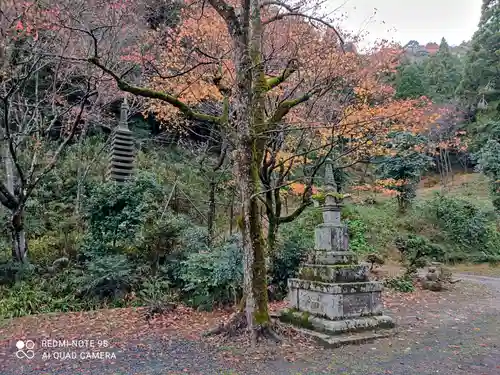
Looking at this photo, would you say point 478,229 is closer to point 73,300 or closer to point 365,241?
point 365,241

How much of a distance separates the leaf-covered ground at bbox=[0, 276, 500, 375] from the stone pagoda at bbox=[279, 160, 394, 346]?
1.35ft

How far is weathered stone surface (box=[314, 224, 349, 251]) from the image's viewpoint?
741cm

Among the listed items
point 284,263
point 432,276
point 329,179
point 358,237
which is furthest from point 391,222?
point 329,179

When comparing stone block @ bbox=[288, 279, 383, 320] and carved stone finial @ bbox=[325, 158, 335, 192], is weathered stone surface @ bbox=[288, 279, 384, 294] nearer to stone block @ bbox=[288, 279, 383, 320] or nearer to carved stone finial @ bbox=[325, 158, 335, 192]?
stone block @ bbox=[288, 279, 383, 320]

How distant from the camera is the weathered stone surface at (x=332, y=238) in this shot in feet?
24.3

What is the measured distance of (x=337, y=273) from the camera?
6984 mm

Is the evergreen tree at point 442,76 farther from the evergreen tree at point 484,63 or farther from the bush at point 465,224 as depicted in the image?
the bush at point 465,224

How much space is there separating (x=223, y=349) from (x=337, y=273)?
2456 millimetres

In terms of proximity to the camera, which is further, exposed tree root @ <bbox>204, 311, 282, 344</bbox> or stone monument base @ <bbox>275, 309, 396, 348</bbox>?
stone monument base @ <bbox>275, 309, 396, 348</bbox>

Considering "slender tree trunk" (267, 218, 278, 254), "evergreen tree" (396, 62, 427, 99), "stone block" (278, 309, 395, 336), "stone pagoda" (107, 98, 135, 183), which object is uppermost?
"evergreen tree" (396, 62, 427, 99)

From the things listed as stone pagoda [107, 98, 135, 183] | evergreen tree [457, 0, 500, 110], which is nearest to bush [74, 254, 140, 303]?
stone pagoda [107, 98, 135, 183]

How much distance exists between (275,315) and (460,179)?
92.9 ft

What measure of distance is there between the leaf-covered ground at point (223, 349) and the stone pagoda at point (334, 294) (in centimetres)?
41

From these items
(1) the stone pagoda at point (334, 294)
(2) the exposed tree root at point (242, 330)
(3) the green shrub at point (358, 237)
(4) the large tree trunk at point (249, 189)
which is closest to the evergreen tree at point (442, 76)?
(3) the green shrub at point (358, 237)
